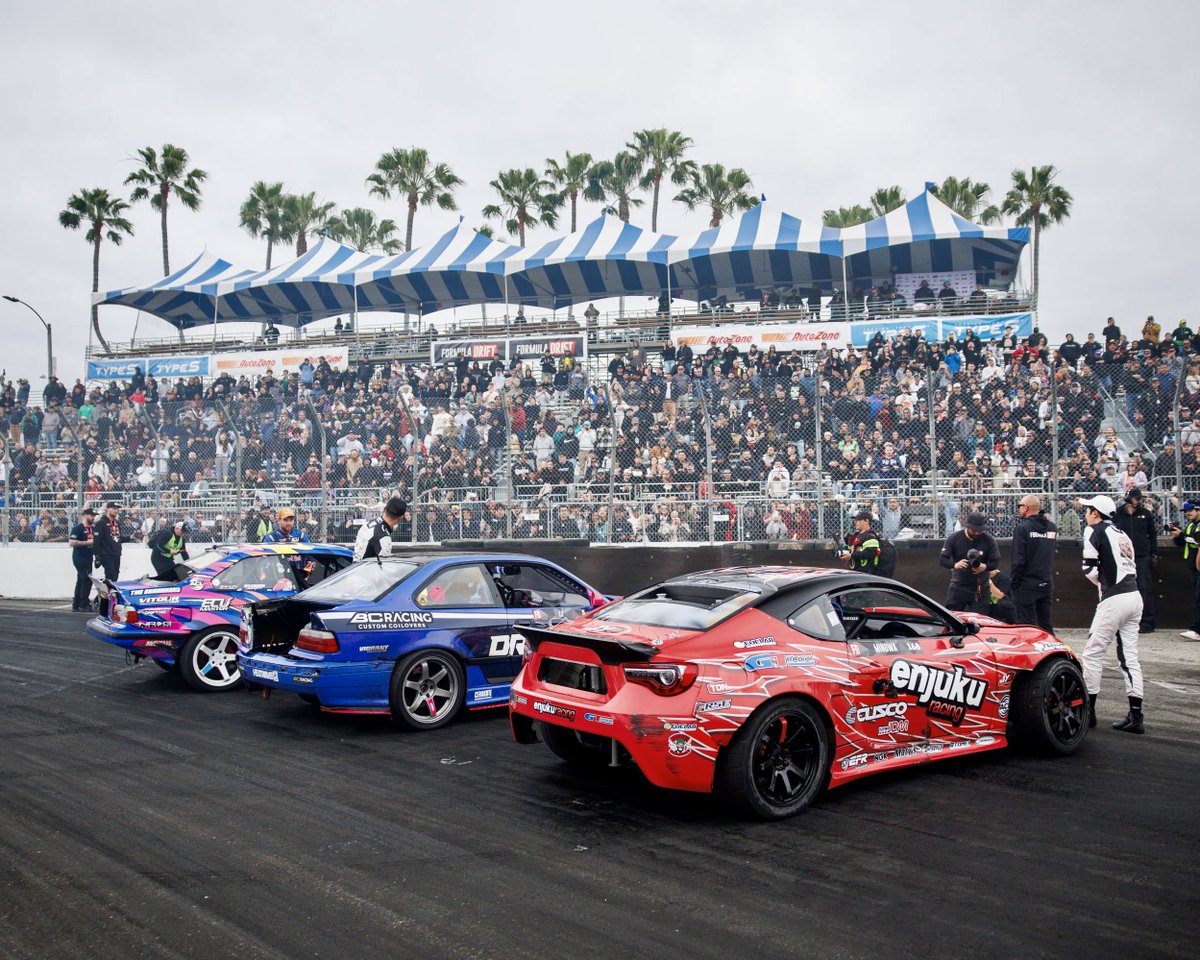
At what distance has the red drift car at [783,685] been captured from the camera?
536cm

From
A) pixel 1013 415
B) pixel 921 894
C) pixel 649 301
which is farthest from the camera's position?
pixel 649 301

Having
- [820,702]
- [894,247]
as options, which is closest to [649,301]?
[894,247]

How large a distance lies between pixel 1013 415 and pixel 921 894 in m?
10.1

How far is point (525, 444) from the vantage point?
15273 mm

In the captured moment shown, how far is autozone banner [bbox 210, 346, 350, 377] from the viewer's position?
36.7 meters

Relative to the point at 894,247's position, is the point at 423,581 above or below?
below


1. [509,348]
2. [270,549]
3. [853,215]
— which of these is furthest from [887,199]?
[270,549]

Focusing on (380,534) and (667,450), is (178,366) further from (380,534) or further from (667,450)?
(380,534)

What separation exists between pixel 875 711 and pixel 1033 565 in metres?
4.39

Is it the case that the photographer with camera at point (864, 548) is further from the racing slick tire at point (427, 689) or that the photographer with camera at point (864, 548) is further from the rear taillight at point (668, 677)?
the rear taillight at point (668, 677)

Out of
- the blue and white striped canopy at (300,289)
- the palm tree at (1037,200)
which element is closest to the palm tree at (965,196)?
the palm tree at (1037,200)

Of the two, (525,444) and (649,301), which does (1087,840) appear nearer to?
(525,444)

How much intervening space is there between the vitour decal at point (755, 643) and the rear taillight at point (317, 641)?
10.6ft

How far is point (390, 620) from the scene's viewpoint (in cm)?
762
